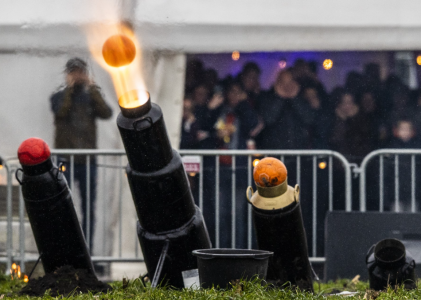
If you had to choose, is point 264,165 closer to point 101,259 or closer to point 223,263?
point 223,263

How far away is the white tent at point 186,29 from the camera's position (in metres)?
6.74

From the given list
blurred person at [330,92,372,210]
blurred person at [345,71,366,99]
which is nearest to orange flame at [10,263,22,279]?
blurred person at [330,92,372,210]

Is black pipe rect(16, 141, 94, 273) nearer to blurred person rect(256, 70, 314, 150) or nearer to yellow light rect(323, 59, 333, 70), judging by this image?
blurred person rect(256, 70, 314, 150)

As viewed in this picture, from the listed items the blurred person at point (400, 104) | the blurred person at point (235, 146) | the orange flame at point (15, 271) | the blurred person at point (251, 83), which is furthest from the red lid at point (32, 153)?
the blurred person at point (400, 104)

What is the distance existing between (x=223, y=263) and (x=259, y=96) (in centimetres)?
345

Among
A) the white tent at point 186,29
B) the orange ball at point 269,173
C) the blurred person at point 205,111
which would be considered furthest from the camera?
the blurred person at point 205,111

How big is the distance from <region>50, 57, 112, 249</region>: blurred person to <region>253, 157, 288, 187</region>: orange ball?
284 centimetres

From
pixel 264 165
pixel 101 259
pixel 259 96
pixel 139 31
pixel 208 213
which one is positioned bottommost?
pixel 101 259

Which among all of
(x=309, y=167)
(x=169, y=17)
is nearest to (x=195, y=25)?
(x=169, y=17)

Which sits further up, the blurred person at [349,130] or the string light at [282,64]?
the string light at [282,64]

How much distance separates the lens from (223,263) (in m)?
4.30

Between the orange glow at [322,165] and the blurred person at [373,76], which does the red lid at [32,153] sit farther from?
the blurred person at [373,76]

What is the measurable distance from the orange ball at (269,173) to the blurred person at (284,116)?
2.64m

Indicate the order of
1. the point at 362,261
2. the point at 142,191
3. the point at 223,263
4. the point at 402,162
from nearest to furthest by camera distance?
the point at 223,263, the point at 142,191, the point at 362,261, the point at 402,162
